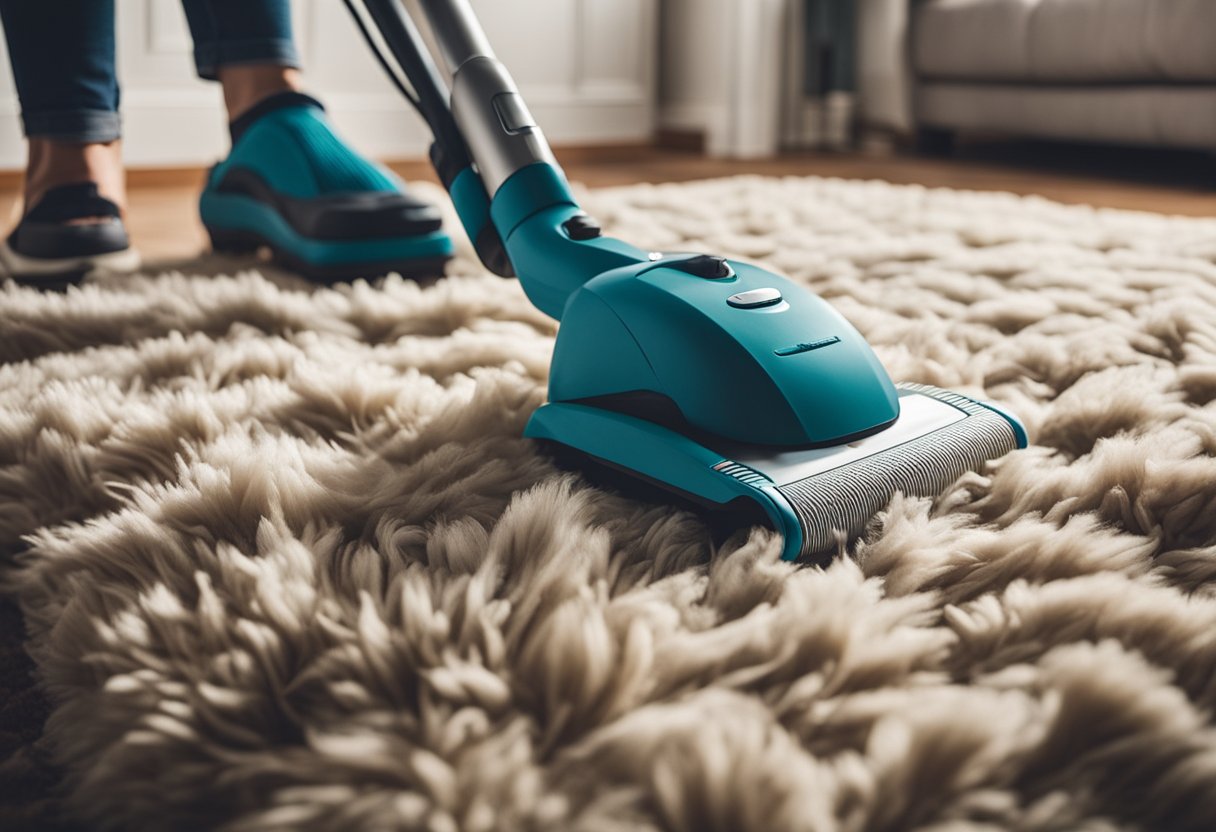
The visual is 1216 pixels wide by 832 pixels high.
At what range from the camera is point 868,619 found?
0.36 meters

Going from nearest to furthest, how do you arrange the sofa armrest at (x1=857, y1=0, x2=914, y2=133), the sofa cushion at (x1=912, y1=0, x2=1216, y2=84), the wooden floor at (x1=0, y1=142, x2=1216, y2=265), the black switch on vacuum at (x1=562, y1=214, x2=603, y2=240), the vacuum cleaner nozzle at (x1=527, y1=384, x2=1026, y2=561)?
1. the vacuum cleaner nozzle at (x1=527, y1=384, x2=1026, y2=561)
2. the black switch on vacuum at (x1=562, y1=214, x2=603, y2=240)
3. the wooden floor at (x1=0, y1=142, x2=1216, y2=265)
4. the sofa cushion at (x1=912, y1=0, x2=1216, y2=84)
5. the sofa armrest at (x1=857, y1=0, x2=914, y2=133)

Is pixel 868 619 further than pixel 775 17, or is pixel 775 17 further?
pixel 775 17

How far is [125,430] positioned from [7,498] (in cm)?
6

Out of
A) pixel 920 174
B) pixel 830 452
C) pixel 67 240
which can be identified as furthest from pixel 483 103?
pixel 920 174

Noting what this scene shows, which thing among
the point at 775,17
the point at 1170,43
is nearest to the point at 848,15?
the point at 775,17

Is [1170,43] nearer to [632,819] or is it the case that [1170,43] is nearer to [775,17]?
[775,17]

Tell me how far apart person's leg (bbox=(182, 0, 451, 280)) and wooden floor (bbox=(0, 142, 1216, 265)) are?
0.55 ft

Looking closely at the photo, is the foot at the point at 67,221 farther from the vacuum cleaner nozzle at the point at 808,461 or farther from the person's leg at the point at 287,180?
the vacuum cleaner nozzle at the point at 808,461

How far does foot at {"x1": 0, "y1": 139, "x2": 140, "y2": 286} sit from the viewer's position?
94 cm

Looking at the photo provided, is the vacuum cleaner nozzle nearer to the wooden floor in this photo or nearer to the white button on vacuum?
the white button on vacuum

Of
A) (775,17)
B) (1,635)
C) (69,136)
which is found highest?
(775,17)

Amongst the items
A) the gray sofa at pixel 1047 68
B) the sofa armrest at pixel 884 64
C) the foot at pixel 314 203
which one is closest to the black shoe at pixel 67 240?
the foot at pixel 314 203

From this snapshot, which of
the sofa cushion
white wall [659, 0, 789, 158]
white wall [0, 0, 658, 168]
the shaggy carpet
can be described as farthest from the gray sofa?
the shaggy carpet

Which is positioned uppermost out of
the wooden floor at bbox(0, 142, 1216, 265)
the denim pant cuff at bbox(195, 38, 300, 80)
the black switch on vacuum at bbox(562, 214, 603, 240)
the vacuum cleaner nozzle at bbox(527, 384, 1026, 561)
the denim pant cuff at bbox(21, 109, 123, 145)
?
the denim pant cuff at bbox(195, 38, 300, 80)
